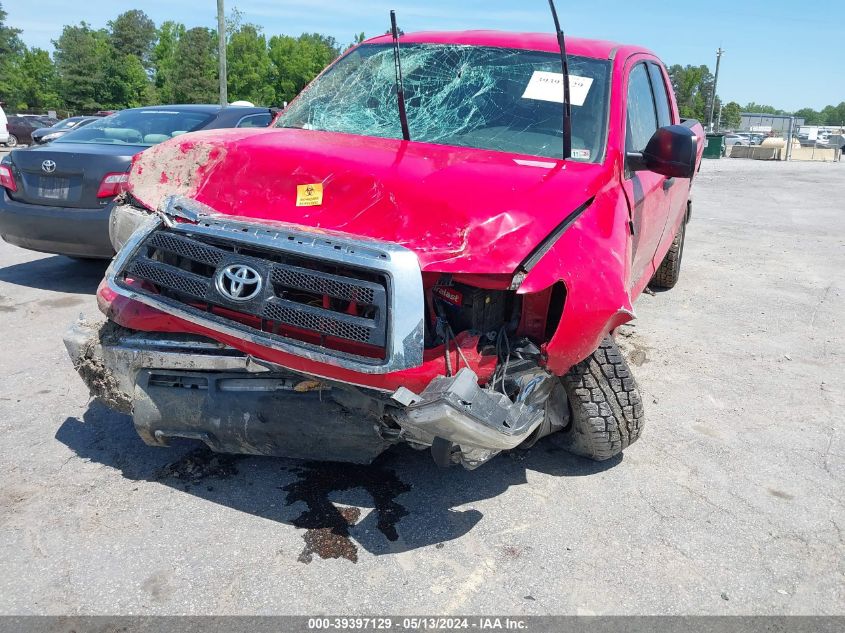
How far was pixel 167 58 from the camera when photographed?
219 ft

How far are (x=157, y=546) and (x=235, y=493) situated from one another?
46 cm

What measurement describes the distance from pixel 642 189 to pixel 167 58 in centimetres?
7062

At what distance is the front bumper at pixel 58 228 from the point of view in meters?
6.02

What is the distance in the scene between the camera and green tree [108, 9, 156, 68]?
264 ft

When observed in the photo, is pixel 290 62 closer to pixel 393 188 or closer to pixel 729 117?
pixel 393 188

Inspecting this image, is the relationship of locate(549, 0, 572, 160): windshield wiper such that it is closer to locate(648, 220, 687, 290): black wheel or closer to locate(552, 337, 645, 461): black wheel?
locate(552, 337, 645, 461): black wheel

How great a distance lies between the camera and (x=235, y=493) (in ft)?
10.8

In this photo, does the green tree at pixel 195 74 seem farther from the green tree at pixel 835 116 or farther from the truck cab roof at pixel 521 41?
the green tree at pixel 835 116

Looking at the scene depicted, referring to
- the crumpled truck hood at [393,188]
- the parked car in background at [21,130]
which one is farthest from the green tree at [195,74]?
the crumpled truck hood at [393,188]

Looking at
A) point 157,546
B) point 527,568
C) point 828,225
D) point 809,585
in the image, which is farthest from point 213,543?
point 828,225

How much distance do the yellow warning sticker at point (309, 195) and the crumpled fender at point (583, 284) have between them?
901 millimetres

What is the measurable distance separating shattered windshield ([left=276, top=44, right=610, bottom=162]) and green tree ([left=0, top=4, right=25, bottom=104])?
7112cm

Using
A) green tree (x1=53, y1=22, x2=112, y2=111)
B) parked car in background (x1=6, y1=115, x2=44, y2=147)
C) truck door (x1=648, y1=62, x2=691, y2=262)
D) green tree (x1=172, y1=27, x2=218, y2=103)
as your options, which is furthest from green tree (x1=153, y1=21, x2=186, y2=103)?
truck door (x1=648, y1=62, x2=691, y2=262)

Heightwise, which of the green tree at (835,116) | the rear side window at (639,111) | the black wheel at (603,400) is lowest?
the black wheel at (603,400)
